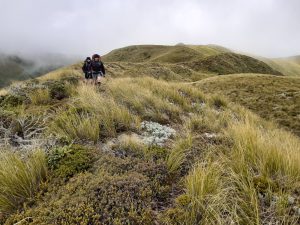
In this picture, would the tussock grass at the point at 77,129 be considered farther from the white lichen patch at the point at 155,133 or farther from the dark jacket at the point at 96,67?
the dark jacket at the point at 96,67

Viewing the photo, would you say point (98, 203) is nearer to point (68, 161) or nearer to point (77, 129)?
point (68, 161)

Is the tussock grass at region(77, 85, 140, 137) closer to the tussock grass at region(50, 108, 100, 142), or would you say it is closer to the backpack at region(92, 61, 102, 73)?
the tussock grass at region(50, 108, 100, 142)

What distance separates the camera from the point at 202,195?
337 cm

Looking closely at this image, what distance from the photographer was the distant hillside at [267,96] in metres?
15.8

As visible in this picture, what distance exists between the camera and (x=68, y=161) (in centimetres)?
443

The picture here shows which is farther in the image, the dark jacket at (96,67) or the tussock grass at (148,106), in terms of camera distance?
the dark jacket at (96,67)

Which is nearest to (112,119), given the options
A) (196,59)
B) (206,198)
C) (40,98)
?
(206,198)

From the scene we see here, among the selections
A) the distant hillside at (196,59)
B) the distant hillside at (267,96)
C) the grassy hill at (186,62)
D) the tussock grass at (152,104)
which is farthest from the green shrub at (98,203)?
the distant hillside at (196,59)

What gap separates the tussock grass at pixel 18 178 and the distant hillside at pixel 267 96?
493 inches

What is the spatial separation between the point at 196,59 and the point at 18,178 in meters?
71.5

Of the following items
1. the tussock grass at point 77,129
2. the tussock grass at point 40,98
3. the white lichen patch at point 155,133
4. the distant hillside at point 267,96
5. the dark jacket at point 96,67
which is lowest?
the distant hillside at point 267,96

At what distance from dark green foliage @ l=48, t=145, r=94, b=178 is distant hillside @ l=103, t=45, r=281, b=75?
48.4 metres

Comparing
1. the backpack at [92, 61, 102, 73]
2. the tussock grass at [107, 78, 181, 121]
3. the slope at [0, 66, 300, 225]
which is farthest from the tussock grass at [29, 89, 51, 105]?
the backpack at [92, 61, 102, 73]

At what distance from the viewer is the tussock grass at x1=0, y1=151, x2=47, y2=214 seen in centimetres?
370
